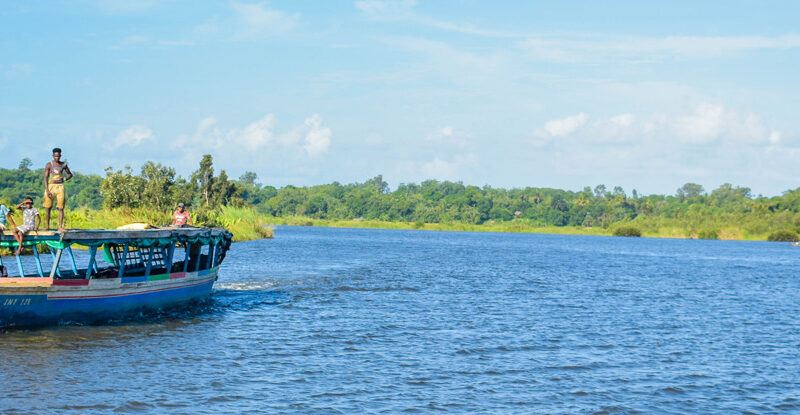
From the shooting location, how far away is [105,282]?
24.2 m

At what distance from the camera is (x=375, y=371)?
19.7 m

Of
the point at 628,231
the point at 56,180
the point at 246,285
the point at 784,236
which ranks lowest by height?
the point at 246,285

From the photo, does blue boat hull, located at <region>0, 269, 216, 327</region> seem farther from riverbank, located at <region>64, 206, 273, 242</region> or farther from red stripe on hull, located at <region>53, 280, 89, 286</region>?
riverbank, located at <region>64, 206, 273, 242</region>

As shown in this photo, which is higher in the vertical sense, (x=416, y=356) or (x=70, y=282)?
(x=70, y=282)

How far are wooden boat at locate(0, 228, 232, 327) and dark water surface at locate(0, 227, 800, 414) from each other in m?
0.65

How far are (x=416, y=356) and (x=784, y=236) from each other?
505 feet

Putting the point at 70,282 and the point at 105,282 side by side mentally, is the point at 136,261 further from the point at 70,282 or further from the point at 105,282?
the point at 70,282

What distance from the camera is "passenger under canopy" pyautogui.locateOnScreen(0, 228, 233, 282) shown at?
75.8ft

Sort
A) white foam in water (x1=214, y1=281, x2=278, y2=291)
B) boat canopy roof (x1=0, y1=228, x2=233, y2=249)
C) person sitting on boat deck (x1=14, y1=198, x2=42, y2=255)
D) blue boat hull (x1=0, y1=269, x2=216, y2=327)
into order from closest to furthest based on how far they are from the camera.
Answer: blue boat hull (x1=0, y1=269, x2=216, y2=327)
person sitting on boat deck (x1=14, y1=198, x2=42, y2=255)
boat canopy roof (x1=0, y1=228, x2=233, y2=249)
white foam in water (x1=214, y1=281, x2=278, y2=291)

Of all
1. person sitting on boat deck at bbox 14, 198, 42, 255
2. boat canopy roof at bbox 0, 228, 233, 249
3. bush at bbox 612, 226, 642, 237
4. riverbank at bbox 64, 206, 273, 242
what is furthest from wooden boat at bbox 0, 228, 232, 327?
bush at bbox 612, 226, 642, 237

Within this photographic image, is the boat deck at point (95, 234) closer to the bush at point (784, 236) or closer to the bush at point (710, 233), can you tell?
the bush at point (710, 233)

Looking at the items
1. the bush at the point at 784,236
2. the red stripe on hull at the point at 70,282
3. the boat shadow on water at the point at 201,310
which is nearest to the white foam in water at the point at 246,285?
the boat shadow on water at the point at 201,310

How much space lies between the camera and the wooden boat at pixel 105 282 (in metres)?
22.0

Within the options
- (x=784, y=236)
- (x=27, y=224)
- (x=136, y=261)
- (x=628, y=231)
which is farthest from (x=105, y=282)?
(x=628, y=231)
